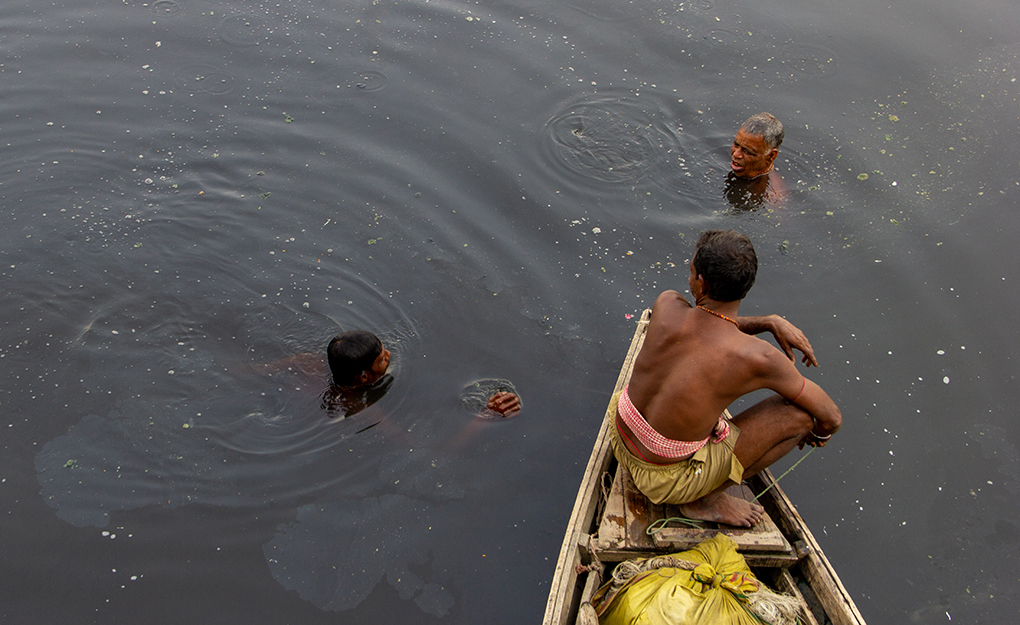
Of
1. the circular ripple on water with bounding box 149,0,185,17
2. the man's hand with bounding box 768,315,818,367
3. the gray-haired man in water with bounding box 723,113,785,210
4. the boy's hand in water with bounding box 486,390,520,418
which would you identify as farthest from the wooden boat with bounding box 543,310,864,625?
the circular ripple on water with bounding box 149,0,185,17

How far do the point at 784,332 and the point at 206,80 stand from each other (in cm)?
611

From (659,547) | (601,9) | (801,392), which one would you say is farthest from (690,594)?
(601,9)

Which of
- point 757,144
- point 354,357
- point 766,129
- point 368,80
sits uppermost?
point 766,129

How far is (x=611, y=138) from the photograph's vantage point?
6902 mm

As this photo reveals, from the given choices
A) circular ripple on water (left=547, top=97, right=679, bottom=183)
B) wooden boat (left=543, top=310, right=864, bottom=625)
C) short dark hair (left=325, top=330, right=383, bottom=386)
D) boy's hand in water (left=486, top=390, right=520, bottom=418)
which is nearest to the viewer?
wooden boat (left=543, top=310, right=864, bottom=625)

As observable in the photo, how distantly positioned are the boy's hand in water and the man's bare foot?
1.40 m

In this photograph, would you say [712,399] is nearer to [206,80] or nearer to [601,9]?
[206,80]

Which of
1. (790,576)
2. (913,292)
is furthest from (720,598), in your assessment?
(913,292)

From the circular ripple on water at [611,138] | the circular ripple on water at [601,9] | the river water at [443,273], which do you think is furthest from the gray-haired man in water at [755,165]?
the circular ripple on water at [601,9]

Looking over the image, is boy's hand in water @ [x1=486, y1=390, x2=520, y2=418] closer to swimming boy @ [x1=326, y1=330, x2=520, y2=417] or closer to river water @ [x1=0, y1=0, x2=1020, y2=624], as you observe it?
swimming boy @ [x1=326, y1=330, x2=520, y2=417]

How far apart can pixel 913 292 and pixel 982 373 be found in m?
0.82

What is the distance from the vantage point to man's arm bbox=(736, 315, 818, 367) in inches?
143

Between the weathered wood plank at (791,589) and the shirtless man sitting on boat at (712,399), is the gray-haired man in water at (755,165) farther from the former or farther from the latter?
the weathered wood plank at (791,589)

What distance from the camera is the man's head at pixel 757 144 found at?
6.26 meters
